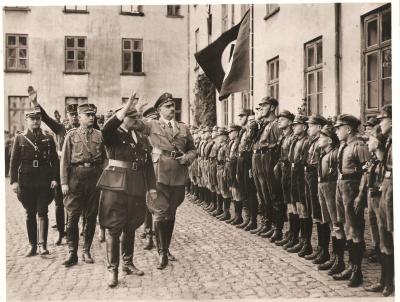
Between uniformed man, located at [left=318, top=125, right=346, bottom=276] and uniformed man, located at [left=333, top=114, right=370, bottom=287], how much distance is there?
200mm

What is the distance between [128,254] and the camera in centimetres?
535

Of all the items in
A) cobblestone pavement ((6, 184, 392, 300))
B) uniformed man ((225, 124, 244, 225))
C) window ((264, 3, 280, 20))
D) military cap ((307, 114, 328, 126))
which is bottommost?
cobblestone pavement ((6, 184, 392, 300))

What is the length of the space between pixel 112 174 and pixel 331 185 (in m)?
2.08

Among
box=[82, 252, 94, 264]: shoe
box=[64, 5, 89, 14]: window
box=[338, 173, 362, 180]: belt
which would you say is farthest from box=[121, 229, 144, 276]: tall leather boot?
box=[64, 5, 89, 14]: window

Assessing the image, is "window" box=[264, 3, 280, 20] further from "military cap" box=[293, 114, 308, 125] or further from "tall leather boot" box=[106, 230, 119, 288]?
"tall leather boot" box=[106, 230, 119, 288]

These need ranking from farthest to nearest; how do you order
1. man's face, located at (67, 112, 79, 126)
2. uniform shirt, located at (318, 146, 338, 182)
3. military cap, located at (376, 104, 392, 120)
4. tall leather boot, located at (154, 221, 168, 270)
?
man's face, located at (67, 112, 79, 126) < tall leather boot, located at (154, 221, 168, 270) < uniform shirt, located at (318, 146, 338, 182) < military cap, located at (376, 104, 392, 120)

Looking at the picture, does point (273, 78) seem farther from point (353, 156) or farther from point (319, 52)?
point (353, 156)

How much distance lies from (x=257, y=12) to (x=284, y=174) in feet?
17.7

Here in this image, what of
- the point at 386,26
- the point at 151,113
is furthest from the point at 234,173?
the point at 386,26

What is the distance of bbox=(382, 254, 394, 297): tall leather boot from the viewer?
14.3 feet

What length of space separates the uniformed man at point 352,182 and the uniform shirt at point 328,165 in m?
0.20

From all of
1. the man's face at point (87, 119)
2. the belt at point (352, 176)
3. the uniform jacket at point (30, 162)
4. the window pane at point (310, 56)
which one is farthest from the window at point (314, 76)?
the uniform jacket at point (30, 162)

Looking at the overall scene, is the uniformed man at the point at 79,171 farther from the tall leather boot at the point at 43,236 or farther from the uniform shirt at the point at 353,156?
the uniform shirt at the point at 353,156

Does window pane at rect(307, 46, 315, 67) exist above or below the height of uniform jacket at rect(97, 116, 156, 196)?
above
